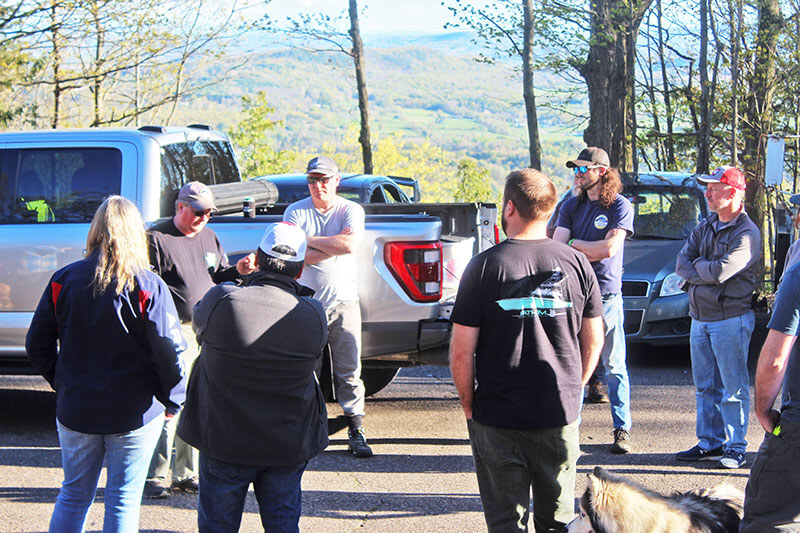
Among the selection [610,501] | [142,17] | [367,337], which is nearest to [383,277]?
[367,337]

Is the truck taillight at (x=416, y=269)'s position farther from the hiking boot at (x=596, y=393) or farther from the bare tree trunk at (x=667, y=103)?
the bare tree trunk at (x=667, y=103)

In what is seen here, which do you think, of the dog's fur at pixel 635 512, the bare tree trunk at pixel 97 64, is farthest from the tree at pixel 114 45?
the dog's fur at pixel 635 512

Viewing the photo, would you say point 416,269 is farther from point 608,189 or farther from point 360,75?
point 360,75

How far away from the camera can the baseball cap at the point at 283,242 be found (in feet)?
10.6

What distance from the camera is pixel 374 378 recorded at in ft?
24.2

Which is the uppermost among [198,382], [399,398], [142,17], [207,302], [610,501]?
[142,17]

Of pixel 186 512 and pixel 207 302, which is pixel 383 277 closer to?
pixel 186 512

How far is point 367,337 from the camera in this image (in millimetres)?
6059

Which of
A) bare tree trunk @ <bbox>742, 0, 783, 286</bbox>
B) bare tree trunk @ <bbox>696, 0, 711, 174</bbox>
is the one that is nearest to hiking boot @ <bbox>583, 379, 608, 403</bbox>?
bare tree trunk @ <bbox>742, 0, 783, 286</bbox>

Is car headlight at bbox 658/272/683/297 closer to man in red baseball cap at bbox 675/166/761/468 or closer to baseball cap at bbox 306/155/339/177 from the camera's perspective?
man in red baseball cap at bbox 675/166/761/468

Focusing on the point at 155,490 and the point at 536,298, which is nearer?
the point at 536,298

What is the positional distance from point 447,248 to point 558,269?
2.95m

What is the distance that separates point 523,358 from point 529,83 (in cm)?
1696

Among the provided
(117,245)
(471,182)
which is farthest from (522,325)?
(471,182)
